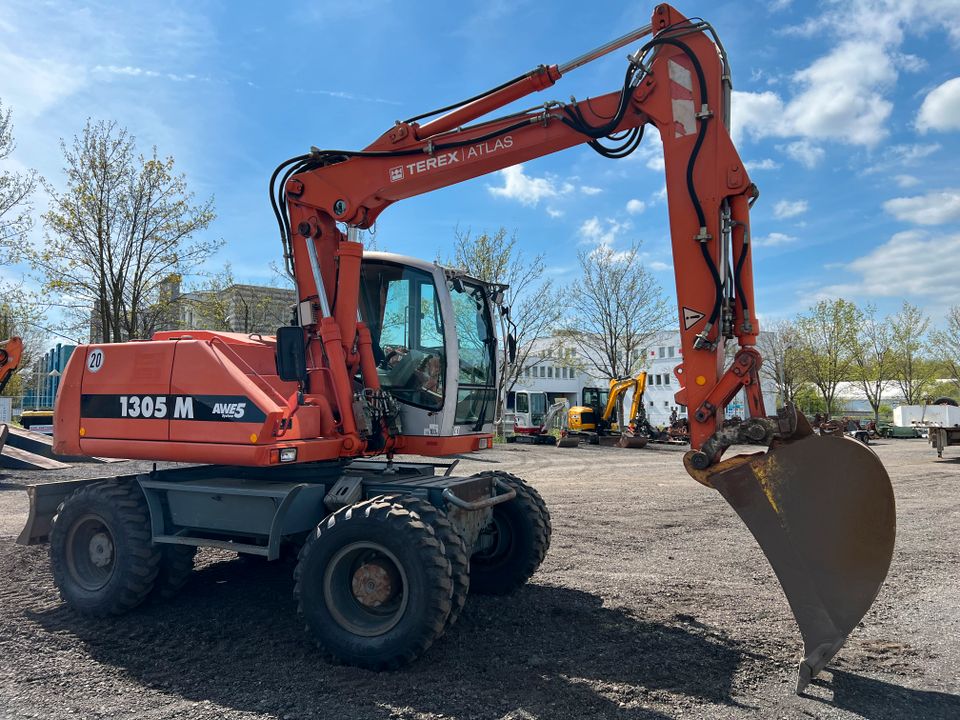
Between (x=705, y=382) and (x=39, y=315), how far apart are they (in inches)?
1052

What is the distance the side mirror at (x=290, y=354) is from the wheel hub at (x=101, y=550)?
2222 millimetres

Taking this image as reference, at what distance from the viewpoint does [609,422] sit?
107 ft

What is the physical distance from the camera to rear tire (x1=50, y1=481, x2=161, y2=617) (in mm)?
5863

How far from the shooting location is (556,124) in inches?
226

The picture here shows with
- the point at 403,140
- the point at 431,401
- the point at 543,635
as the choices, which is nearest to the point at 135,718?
the point at 543,635

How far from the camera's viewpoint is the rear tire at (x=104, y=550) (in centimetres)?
586

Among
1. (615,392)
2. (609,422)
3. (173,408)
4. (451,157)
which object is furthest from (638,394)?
(173,408)

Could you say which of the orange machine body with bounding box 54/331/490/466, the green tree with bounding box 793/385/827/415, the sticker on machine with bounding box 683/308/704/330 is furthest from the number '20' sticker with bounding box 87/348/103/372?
the green tree with bounding box 793/385/827/415

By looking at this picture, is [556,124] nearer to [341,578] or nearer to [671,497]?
[341,578]

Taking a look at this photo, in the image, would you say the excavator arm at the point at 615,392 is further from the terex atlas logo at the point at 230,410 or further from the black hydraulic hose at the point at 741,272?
the terex atlas logo at the point at 230,410

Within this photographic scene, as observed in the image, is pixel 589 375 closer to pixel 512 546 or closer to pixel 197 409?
pixel 512 546

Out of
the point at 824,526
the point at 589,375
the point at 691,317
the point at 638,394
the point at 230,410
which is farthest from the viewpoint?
the point at 589,375

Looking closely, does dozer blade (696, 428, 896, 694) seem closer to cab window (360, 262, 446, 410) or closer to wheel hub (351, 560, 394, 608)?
wheel hub (351, 560, 394, 608)

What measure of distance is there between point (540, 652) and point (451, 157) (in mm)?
4033
